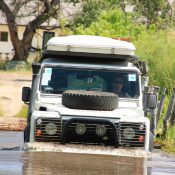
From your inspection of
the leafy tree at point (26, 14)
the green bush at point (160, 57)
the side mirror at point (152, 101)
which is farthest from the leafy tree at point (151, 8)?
the side mirror at point (152, 101)

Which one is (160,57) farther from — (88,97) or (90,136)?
(90,136)

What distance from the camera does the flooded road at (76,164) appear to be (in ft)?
41.7

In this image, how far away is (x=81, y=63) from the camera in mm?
15945

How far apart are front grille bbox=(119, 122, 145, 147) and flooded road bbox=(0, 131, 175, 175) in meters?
0.34

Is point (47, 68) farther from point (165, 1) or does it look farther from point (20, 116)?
point (165, 1)

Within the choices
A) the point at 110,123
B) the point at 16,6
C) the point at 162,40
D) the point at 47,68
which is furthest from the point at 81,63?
the point at 16,6

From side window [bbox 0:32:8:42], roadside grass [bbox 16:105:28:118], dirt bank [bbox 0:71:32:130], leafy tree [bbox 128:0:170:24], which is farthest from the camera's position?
side window [bbox 0:32:8:42]

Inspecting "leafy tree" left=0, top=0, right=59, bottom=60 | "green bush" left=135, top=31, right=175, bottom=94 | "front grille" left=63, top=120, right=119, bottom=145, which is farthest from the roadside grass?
"leafy tree" left=0, top=0, right=59, bottom=60

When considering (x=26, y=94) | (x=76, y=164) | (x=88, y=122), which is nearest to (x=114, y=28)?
(x=26, y=94)

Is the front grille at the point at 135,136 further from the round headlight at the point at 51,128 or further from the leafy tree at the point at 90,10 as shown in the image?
the leafy tree at the point at 90,10

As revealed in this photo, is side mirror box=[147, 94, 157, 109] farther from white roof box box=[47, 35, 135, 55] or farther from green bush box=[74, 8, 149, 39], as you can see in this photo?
green bush box=[74, 8, 149, 39]

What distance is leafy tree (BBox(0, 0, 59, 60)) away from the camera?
55.1 meters

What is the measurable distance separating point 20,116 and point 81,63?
11.2m

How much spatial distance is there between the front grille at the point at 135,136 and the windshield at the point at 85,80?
119 cm
